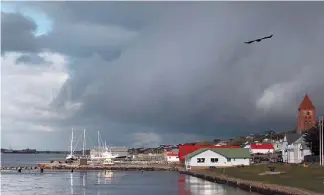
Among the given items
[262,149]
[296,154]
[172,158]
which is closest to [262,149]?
[262,149]

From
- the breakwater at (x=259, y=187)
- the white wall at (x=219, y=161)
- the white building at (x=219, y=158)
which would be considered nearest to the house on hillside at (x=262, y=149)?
the white building at (x=219, y=158)

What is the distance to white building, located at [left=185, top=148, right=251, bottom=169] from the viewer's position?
114250mm

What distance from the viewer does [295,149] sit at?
11481 centimetres

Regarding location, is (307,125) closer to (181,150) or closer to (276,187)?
(181,150)

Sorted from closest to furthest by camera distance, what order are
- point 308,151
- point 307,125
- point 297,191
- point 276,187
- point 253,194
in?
point 297,191, point 276,187, point 253,194, point 308,151, point 307,125

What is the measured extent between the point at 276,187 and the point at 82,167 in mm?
98500

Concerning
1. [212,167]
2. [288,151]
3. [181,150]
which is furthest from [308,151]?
[181,150]

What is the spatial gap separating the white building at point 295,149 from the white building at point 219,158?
9756mm

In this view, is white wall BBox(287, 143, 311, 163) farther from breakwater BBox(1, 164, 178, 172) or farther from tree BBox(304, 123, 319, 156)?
breakwater BBox(1, 164, 178, 172)

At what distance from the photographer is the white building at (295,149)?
110 meters

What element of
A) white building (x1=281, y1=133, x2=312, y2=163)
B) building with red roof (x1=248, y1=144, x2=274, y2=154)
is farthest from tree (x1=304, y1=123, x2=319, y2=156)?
building with red roof (x1=248, y1=144, x2=274, y2=154)

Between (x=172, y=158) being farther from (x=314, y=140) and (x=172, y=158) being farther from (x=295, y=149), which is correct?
(x=314, y=140)

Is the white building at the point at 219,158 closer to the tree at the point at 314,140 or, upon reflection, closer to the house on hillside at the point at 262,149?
the tree at the point at 314,140

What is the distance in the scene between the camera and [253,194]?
55.9 meters
